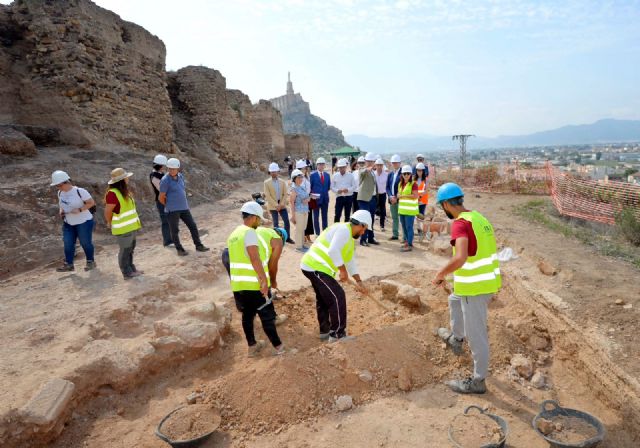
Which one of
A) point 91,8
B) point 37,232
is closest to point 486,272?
point 37,232

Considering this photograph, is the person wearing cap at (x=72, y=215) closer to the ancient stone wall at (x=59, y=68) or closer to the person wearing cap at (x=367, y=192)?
the person wearing cap at (x=367, y=192)

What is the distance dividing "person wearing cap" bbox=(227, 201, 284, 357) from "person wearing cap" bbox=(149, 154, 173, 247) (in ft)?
11.6

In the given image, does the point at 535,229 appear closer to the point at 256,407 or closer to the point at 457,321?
the point at 457,321

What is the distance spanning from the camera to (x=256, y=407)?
3215 millimetres

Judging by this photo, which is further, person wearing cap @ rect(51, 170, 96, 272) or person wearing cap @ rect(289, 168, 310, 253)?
person wearing cap @ rect(289, 168, 310, 253)

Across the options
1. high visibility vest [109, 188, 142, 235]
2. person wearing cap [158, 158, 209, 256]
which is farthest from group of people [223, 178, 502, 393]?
person wearing cap [158, 158, 209, 256]

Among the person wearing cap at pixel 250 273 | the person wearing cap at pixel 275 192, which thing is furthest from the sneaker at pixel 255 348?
the person wearing cap at pixel 275 192

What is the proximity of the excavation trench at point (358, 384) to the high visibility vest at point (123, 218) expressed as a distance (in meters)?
2.23

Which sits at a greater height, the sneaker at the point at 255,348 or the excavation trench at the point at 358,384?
the sneaker at the point at 255,348

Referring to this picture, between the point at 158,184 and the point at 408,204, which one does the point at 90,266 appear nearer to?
the point at 158,184

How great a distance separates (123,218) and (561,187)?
43.1 feet

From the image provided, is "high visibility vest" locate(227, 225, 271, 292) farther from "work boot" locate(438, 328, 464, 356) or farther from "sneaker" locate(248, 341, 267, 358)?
"work boot" locate(438, 328, 464, 356)

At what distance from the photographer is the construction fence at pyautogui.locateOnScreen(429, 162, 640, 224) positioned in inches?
390

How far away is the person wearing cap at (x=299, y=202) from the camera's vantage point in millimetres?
7146
